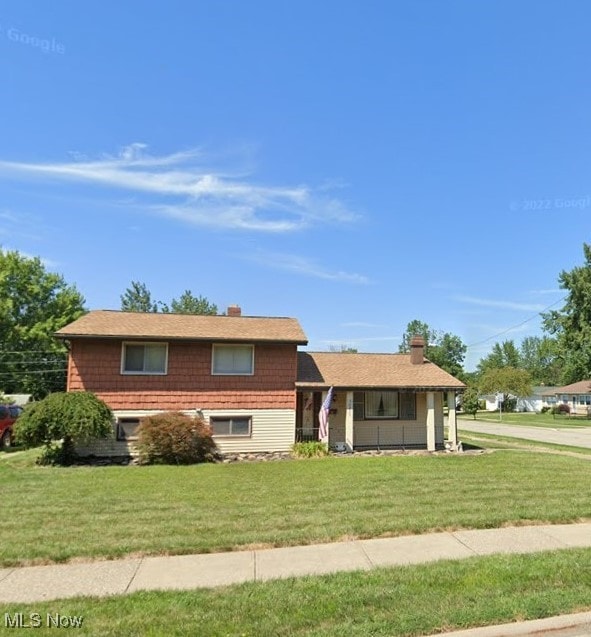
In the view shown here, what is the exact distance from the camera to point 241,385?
18.0 meters

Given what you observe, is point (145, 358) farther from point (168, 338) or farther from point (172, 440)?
point (172, 440)

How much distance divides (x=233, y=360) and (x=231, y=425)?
2.27 m

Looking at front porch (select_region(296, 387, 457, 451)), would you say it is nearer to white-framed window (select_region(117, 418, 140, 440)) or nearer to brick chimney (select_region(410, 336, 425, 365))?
brick chimney (select_region(410, 336, 425, 365))

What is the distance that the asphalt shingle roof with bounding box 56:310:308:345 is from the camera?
17.3 m

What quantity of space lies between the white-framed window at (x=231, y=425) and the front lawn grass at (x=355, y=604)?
1245cm

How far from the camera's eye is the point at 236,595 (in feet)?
16.8

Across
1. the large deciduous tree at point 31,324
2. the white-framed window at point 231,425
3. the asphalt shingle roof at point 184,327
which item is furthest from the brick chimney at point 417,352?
the large deciduous tree at point 31,324

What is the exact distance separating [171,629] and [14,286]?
5145 cm

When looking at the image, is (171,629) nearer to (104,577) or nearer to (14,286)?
(104,577)

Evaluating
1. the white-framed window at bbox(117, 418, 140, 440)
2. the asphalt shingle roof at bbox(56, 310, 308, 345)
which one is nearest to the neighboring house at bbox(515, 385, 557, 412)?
the asphalt shingle roof at bbox(56, 310, 308, 345)

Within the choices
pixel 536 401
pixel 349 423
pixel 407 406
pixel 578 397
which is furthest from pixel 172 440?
pixel 536 401

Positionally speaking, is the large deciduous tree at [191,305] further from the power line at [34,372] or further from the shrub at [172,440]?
the shrub at [172,440]

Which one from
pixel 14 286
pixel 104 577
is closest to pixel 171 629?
pixel 104 577

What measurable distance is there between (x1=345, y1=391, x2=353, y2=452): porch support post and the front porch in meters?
0.15
